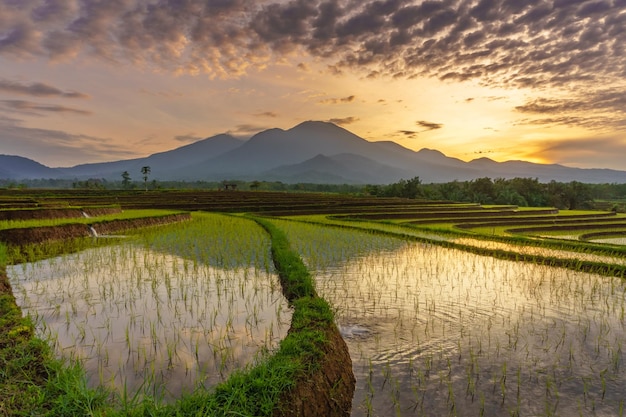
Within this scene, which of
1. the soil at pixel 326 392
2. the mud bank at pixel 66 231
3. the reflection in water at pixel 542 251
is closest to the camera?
the soil at pixel 326 392

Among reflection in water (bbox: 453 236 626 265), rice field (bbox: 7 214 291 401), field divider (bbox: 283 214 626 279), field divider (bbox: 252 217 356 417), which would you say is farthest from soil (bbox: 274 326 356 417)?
reflection in water (bbox: 453 236 626 265)

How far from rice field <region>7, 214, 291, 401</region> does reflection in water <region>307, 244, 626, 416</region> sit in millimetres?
1641

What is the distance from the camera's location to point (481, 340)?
19.2 ft

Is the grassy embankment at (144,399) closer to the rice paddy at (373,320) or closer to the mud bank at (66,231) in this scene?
the rice paddy at (373,320)

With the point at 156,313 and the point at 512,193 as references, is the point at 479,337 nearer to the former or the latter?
the point at 156,313

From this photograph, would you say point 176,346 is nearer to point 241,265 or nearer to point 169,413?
point 169,413

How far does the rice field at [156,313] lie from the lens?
464 centimetres

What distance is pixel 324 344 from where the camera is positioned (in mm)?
4727

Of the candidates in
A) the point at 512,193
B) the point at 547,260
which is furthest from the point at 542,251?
the point at 512,193

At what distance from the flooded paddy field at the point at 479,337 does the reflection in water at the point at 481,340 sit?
0.02 m

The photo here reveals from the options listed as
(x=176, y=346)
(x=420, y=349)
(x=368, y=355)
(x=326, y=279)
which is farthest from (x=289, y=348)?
(x=326, y=279)

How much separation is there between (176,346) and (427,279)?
6.68m

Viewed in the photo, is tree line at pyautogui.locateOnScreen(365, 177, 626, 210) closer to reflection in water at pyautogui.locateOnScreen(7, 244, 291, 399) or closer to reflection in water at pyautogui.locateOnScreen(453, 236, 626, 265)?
reflection in water at pyautogui.locateOnScreen(453, 236, 626, 265)

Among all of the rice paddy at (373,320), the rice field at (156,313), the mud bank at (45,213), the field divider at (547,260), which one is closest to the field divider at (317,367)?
the rice paddy at (373,320)
